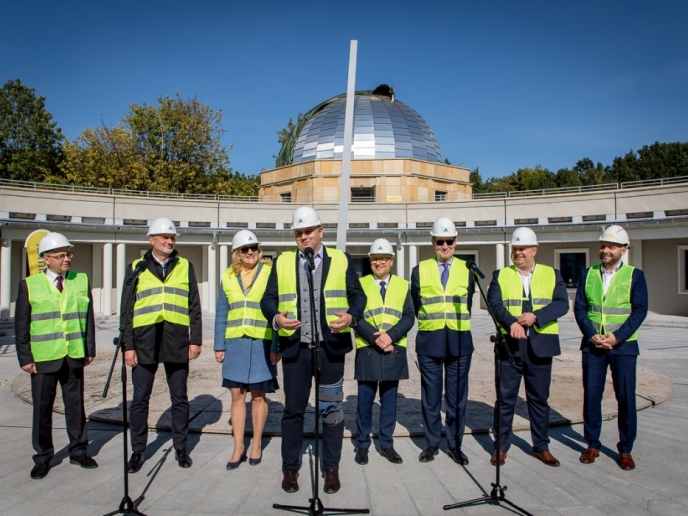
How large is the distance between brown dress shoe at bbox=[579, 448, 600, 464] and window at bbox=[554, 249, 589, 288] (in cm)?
2131

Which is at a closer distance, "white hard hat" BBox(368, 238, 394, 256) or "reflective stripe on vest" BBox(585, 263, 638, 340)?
"reflective stripe on vest" BBox(585, 263, 638, 340)

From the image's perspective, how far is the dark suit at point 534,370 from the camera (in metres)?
4.89

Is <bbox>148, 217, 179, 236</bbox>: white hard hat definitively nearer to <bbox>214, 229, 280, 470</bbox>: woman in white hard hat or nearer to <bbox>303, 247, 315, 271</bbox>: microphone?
<bbox>214, 229, 280, 470</bbox>: woman in white hard hat

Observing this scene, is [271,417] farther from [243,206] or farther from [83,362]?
[243,206]

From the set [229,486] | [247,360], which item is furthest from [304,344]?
[229,486]

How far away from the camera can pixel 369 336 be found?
4.81 meters

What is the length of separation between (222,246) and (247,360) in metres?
22.8

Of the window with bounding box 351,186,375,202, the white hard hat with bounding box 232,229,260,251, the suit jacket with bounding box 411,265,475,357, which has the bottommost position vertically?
the suit jacket with bounding box 411,265,475,357

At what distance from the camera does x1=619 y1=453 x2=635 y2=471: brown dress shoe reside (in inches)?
183

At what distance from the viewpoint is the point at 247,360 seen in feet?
15.6

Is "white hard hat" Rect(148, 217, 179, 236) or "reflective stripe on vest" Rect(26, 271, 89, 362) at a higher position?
"white hard hat" Rect(148, 217, 179, 236)

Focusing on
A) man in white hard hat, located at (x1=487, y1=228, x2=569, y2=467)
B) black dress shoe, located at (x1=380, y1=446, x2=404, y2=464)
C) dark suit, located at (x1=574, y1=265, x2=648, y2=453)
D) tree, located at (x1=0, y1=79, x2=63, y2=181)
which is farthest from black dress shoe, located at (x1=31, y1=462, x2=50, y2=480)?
tree, located at (x1=0, y1=79, x2=63, y2=181)

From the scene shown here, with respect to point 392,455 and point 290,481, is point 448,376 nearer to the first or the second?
point 392,455

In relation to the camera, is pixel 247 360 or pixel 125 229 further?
pixel 125 229
